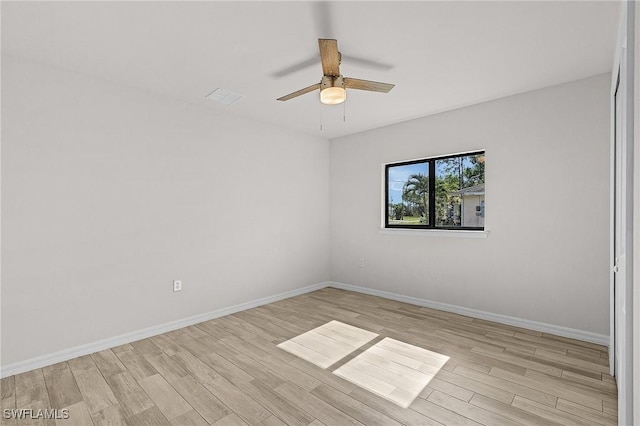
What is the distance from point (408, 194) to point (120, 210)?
11.6ft

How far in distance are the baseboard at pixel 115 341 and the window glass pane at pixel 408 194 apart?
7.18 feet

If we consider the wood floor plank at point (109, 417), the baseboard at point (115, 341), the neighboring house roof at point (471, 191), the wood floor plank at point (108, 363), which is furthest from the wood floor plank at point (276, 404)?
the neighboring house roof at point (471, 191)

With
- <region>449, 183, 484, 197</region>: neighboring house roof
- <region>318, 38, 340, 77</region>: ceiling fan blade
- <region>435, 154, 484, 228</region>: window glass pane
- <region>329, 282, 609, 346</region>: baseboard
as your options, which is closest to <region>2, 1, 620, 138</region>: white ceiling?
<region>318, 38, 340, 77</region>: ceiling fan blade

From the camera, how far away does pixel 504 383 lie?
2293mm

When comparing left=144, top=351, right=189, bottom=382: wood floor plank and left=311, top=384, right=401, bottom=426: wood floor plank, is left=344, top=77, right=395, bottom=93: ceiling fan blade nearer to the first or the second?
left=311, top=384, right=401, bottom=426: wood floor plank

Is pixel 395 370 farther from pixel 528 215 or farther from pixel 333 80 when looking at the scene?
pixel 333 80

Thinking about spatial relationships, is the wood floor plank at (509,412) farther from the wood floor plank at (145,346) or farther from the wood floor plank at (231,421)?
the wood floor plank at (145,346)

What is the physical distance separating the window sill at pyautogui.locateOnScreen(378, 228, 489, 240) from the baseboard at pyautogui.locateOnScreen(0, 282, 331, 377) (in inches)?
76.0

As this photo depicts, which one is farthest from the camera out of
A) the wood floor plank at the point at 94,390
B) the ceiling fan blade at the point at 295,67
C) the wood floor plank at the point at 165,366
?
the ceiling fan blade at the point at 295,67

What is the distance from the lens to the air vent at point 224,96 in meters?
3.28

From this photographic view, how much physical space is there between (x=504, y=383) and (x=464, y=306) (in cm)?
159

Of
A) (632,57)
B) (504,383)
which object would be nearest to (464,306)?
(504,383)

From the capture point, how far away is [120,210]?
3.05m

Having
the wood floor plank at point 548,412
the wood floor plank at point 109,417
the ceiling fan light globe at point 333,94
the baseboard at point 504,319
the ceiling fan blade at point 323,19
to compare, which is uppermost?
the ceiling fan blade at point 323,19
